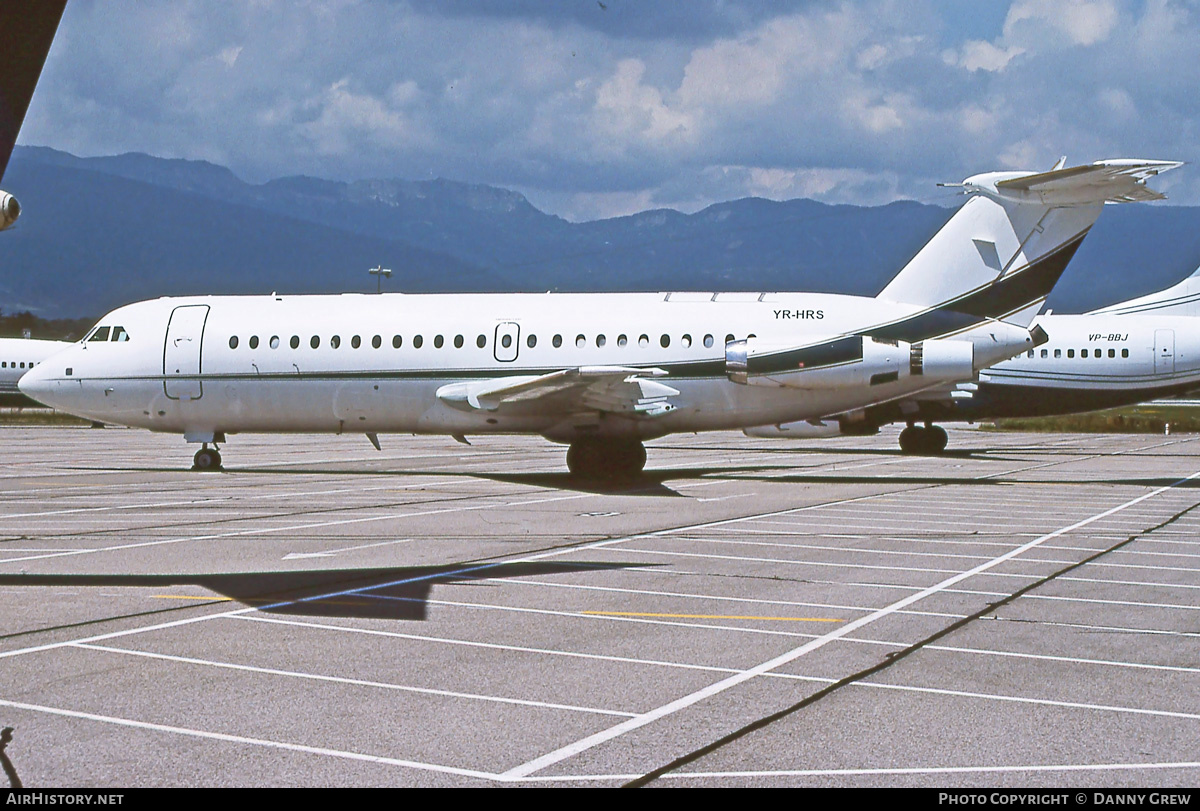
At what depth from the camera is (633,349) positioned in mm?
24719

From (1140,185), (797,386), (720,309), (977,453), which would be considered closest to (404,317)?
(720,309)

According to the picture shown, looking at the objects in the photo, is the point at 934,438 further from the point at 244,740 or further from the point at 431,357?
the point at 244,740

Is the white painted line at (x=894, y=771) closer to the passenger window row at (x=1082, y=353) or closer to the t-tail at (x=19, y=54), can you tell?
the t-tail at (x=19, y=54)

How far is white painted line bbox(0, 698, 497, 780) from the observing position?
5.89 meters

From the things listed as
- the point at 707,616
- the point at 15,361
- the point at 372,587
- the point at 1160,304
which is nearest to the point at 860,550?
the point at 707,616

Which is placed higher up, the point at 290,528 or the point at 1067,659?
the point at 290,528

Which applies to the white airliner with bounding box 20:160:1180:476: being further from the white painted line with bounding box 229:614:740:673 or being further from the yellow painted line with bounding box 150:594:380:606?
the white painted line with bounding box 229:614:740:673

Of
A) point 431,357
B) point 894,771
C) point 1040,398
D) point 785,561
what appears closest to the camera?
point 894,771

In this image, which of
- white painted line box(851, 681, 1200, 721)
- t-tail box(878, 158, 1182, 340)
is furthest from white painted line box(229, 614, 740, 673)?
→ t-tail box(878, 158, 1182, 340)

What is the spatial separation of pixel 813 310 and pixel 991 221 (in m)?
3.89

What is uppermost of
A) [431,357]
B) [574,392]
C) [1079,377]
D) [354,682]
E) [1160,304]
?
[1160,304]

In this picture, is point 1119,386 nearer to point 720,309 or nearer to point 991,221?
point 991,221

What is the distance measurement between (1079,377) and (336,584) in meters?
27.9
